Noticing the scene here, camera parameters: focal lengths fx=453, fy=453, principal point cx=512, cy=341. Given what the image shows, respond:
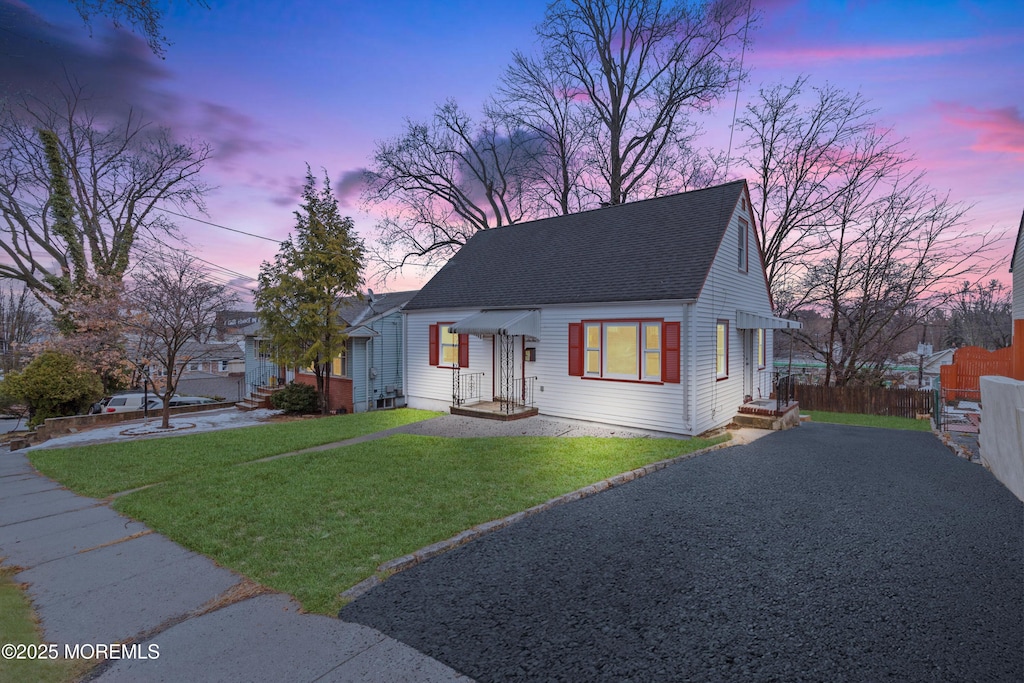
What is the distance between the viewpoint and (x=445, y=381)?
15.7 metres

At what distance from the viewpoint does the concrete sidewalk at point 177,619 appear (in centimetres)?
293

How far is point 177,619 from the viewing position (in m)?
3.59

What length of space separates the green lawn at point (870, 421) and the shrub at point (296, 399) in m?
18.4

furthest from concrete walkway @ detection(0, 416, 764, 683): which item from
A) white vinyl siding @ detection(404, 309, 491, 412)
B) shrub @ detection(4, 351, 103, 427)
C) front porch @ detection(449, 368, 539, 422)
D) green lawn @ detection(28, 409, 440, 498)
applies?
shrub @ detection(4, 351, 103, 427)

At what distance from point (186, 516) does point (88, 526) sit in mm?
1232

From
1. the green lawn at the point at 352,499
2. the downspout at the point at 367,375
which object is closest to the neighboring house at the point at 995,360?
the green lawn at the point at 352,499

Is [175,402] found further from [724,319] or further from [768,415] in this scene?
[768,415]

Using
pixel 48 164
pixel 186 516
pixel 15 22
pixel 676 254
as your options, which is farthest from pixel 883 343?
pixel 48 164

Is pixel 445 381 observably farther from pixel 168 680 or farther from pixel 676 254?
pixel 168 680

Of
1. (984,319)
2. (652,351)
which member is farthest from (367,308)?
(984,319)

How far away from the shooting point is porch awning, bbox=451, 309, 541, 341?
42.1 ft

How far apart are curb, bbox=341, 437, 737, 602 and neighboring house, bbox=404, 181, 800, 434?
3948 millimetres

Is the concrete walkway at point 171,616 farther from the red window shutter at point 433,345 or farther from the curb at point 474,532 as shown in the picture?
the red window shutter at point 433,345

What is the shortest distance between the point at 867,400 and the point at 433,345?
57.7 feet
